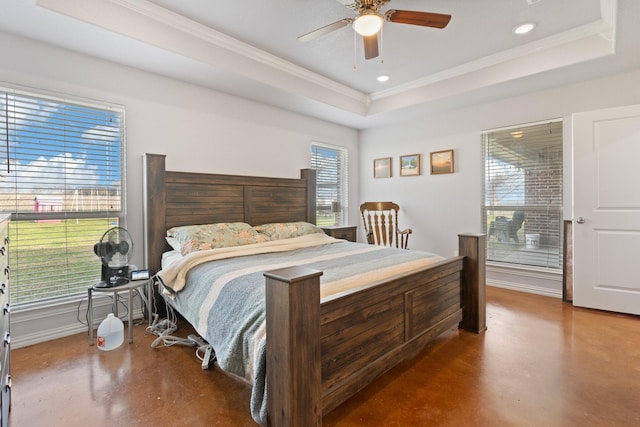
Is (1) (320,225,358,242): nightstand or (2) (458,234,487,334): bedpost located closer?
(2) (458,234,487,334): bedpost

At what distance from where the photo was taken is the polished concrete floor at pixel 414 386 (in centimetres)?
161

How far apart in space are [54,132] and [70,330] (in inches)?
66.4

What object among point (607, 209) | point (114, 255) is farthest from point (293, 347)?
point (607, 209)

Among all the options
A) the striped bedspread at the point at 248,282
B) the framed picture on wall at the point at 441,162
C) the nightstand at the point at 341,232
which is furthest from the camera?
the framed picture on wall at the point at 441,162

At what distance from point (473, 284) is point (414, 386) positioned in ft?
3.62

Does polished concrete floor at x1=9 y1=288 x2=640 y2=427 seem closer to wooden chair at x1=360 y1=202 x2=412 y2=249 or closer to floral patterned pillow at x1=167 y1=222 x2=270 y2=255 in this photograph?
floral patterned pillow at x1=167 y1=222 x2=270 y2=255

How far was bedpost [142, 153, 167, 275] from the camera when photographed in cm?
293

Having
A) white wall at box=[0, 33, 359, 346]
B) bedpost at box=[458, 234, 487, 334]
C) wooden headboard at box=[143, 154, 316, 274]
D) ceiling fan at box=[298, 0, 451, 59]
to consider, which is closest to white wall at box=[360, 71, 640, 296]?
white wall at box=[0, 33, 359, 346]

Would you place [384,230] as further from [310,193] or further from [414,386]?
[414,386]

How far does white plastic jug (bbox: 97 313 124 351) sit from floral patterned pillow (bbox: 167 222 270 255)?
27.9 inches

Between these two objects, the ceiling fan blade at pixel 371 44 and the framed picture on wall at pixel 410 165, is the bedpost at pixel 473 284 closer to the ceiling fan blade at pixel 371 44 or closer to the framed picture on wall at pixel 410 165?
the ceiling fan blade at pixel 371 44

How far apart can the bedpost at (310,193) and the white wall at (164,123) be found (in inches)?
6.5

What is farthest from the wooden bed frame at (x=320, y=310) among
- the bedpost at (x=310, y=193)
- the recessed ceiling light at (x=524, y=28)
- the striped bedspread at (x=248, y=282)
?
the recessed ceiling light at (x=524, y=28)

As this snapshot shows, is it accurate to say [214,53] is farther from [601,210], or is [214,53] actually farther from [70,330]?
[601,210]
